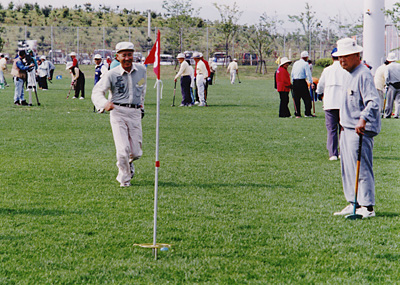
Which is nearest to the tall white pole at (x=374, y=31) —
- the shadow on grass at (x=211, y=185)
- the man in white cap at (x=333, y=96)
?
the man in white cap at (x=333, y=96)

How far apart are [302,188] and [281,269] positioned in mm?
4027

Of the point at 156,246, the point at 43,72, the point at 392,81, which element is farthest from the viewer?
the point at 43,72

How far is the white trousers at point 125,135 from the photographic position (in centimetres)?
941

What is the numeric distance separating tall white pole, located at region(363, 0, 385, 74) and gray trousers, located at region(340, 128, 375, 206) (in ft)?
71.4

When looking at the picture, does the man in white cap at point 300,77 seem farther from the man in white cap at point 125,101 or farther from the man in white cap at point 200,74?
the man in white cap at point 125,101

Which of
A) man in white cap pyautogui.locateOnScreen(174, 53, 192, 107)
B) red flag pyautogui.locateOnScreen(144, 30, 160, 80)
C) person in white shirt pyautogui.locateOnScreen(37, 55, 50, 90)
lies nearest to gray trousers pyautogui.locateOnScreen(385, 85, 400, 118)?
man in white cap pyautogui.locateOnScreen(174, 53, 192, 107)

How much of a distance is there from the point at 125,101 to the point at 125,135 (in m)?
0.51

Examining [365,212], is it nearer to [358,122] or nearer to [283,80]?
[358,122]

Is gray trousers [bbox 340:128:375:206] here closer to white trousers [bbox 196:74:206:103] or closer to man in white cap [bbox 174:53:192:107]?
man in white cap [bbox 174:53:192:107]

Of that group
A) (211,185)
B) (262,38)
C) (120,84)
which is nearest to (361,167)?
(211,185)

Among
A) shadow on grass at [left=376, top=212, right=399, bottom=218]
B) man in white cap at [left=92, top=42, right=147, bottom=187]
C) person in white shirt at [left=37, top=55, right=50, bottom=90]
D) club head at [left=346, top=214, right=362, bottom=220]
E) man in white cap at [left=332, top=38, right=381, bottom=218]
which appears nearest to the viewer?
man in white cap at [left=332, top=38, right=381, bottom=218]

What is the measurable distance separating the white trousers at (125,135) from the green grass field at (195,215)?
1.02 ft

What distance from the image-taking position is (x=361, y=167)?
7.39 meters

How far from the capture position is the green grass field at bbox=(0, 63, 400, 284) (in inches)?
216
